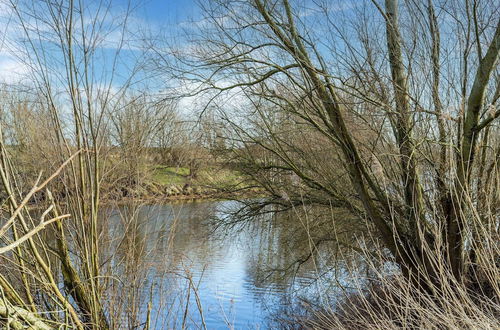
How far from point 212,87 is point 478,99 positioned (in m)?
3.68

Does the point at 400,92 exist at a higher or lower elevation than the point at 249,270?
higher

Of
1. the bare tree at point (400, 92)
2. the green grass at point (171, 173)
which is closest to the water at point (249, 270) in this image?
the green grass at point (171, 173)

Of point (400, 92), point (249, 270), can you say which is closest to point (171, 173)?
point (249, 270)

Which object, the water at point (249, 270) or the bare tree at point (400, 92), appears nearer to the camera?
the bare tree at point (400, 92)

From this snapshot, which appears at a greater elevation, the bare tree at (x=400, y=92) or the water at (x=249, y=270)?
the bare tree at (x=400, y=92)

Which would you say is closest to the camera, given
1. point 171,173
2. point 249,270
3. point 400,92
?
point 400,92

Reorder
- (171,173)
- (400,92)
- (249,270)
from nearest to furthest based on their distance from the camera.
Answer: (400,92) → (249,270) → (171,173)

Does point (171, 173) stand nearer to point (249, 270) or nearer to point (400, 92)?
point (249, 270)

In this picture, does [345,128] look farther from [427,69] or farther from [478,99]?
[478,99]

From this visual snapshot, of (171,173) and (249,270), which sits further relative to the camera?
(171,173)

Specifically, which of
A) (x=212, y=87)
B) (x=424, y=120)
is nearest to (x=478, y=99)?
(x=424, y=120)

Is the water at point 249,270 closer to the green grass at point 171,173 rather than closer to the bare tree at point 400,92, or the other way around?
the green grass at point 171,173

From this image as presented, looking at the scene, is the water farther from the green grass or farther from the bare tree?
the bare tree

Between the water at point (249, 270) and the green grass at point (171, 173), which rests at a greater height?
the green grass at point (171, 173)
